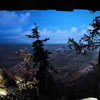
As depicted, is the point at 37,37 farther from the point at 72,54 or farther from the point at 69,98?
the point at 72,54

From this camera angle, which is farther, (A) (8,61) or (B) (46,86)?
(A) (8,61)

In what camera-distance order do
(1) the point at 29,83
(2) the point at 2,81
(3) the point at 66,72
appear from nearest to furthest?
(1) the point at 29,83
(2) the point at 2,81
(3) the point at 66,72

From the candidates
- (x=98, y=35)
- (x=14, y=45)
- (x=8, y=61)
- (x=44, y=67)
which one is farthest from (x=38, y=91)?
(x=14, y=45)

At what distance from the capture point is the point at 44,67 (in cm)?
748

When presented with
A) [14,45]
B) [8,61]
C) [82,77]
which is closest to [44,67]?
[82,77]

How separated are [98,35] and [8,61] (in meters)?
Answer: 16.9

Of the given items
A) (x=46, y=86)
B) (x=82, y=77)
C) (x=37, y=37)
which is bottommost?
(x=82, y=77)

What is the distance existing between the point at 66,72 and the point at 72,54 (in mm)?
5467

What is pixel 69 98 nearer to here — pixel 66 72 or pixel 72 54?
pixel 66 72
